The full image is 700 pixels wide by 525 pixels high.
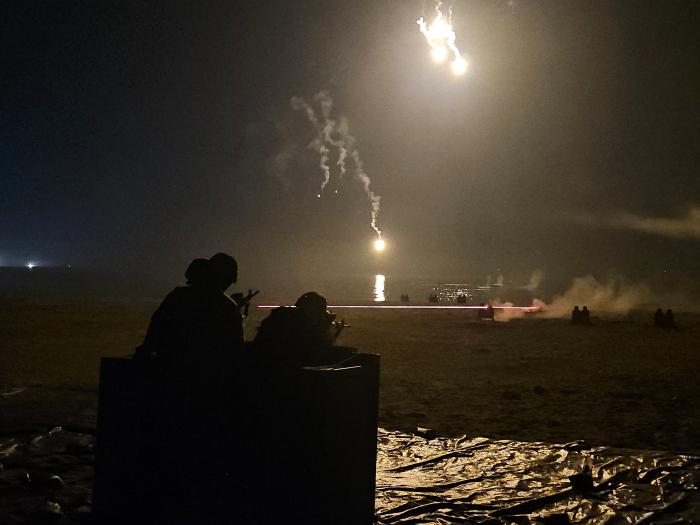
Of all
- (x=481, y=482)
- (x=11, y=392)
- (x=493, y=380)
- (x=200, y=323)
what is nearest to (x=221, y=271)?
(x=200, y=323)

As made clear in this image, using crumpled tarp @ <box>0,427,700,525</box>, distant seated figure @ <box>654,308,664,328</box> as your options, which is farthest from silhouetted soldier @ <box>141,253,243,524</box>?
distant seated figure @ <box>654,308,664,328</box>

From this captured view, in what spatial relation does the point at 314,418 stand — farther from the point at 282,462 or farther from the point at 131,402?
the point at 131,402

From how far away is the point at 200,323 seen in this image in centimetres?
417

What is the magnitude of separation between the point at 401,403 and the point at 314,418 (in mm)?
6814

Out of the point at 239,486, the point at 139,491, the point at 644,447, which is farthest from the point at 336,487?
the point at 644,447

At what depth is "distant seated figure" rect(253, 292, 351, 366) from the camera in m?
4.70

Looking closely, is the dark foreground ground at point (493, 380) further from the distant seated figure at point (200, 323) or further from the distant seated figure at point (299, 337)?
the distant seated figure at point (200, 323)

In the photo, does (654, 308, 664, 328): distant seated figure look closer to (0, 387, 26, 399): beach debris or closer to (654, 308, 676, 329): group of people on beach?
(654, 308, 676, 329): group of people on beach

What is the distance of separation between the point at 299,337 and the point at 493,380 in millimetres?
9477

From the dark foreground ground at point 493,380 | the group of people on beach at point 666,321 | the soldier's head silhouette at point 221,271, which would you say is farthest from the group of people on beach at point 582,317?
the soldier's head silhouette at point 221,271

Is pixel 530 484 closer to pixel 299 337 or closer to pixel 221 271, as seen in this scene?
pixel 299 337

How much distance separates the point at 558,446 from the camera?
715 cm

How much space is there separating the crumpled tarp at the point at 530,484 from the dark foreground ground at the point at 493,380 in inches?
40.8

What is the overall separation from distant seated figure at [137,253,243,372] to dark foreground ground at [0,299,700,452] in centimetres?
449
